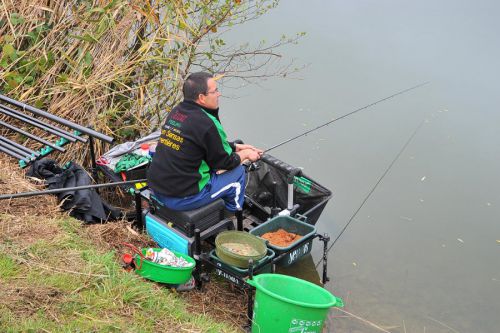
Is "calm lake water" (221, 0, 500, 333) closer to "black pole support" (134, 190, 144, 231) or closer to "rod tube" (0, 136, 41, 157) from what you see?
"black pole support" (134, 190, 144, 231)

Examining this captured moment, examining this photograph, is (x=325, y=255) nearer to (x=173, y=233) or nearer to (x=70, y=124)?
(x=173, y=233)

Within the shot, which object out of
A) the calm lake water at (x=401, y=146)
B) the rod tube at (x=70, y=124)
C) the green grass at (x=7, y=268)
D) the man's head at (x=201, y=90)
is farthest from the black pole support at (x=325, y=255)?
the green grass at (x=7, y=268)

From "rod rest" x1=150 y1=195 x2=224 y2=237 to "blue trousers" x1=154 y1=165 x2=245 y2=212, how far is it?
0.03m

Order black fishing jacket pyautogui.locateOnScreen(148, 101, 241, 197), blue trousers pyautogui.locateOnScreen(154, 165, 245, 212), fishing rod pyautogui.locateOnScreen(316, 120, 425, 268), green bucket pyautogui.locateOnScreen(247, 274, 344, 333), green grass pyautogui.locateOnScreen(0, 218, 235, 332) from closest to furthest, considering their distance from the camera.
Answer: green grass pyautogui.locateOnScreen(0, 218, 235, 332) → green bucket pyautogui.locateOnScreen(247, 274, 344, 333) → black fishing jacket pyautogui.locateOnScreen(148, 101, 241, 197) → blue trousers pyautogui.locateOnScreen(154, 165, 245, 212) → fishing rod pyautogui.locateOnScreen(316, 120, 425, 268)

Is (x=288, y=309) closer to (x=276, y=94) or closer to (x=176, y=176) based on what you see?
(x=176, y=176)

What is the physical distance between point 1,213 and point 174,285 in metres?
0.95

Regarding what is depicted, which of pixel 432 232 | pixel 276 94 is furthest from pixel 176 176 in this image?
pixel 276 94

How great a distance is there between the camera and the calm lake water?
3.87 meters

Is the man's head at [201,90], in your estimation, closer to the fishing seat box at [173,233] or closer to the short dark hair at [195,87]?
the short dark hair at [195,87]

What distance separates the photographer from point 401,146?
17.9 feet

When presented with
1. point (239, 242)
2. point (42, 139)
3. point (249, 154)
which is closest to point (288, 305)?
point (239, 242)

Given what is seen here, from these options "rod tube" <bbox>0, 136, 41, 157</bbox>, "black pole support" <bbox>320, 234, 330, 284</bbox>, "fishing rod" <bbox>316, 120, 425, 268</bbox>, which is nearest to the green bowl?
"black pole support" <bbox>320, 234, 330, 284</bbox>

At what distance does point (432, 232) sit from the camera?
444 centimetres

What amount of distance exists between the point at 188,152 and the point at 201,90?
0.33 meters
